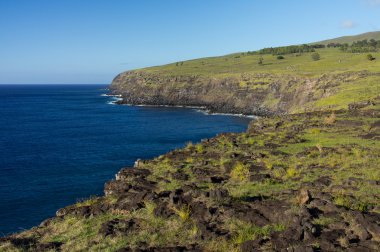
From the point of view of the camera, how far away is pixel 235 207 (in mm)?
17594

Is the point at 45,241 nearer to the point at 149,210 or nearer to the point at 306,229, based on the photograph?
the point at 149,210

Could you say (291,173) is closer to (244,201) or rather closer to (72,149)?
(244,201)

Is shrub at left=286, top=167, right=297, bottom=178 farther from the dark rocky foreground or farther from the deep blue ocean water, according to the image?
the deep blue ocean water

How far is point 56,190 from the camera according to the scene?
4438 centimetres

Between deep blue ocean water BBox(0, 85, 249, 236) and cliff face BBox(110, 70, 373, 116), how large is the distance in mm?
14639

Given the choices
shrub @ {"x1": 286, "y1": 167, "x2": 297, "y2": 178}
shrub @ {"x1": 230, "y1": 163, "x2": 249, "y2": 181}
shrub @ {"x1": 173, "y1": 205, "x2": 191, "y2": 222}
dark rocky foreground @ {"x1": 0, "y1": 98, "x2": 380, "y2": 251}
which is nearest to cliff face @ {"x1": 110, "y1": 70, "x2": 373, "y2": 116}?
dark rocky foreground @ {"x1": 0, "y1": 98, "x2": 380, "y2": 251}

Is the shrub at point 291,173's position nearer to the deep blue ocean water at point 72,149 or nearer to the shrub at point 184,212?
the shrub at point 184,212

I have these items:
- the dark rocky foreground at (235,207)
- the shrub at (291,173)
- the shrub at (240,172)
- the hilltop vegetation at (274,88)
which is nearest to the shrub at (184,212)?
the dark rocky foreground at (235,207)

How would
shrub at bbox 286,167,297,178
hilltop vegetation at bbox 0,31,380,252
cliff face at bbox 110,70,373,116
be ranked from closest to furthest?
hilltop vegetation at bbox 0,31,380,252 < shrub at bbox 286,167,297,178 < cliff face at bbox 110,70,373,116

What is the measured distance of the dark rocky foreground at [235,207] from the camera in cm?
1434

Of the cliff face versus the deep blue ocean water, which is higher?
the cliff face

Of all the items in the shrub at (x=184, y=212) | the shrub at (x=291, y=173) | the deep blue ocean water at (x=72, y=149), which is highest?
the shrub at (x=184, y=212)

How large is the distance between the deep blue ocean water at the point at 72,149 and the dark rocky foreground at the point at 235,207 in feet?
42.5

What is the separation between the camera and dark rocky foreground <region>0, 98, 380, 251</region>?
14344mm
